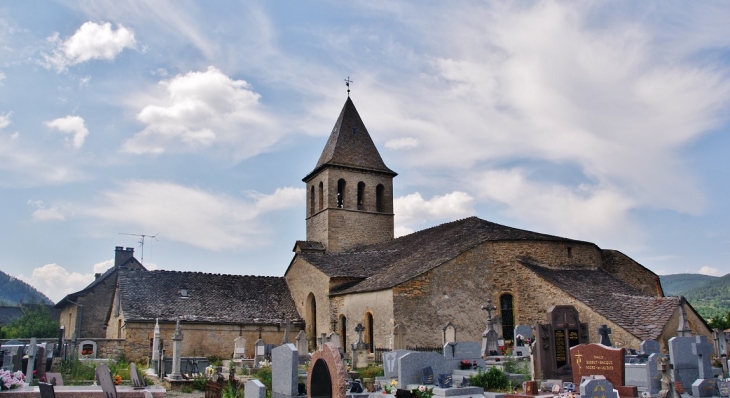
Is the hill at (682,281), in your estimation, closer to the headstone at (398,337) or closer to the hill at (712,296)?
the hill at (712,296)

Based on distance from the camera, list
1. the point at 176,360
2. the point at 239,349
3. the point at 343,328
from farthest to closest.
A: 1. the point at 343,328
2. the point at 239,349
3. the point at 176,360

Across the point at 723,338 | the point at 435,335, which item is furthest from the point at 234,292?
the point at 723,338

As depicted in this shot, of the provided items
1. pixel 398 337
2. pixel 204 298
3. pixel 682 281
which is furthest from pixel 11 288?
pixel 682 281

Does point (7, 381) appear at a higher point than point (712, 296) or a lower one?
lower

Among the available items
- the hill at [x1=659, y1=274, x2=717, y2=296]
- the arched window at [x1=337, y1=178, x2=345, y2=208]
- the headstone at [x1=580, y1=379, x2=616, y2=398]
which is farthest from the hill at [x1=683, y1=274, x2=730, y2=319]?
the headstone at [x1=580, y1=379, x2=616, y2=398]

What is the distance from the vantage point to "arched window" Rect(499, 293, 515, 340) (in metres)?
24.5

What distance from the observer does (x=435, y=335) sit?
2370 centimetres

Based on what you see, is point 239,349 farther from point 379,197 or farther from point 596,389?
point 379,197

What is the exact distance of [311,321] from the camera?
3125 centimetres

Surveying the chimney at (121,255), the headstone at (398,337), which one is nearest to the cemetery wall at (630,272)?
the headstone at (398,337)

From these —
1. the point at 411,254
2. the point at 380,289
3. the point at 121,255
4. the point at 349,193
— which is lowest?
the point at 380,289

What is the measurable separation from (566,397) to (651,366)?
334cm

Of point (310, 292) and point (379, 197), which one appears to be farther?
point (379, 197)

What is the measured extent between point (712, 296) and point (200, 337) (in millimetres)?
99749
